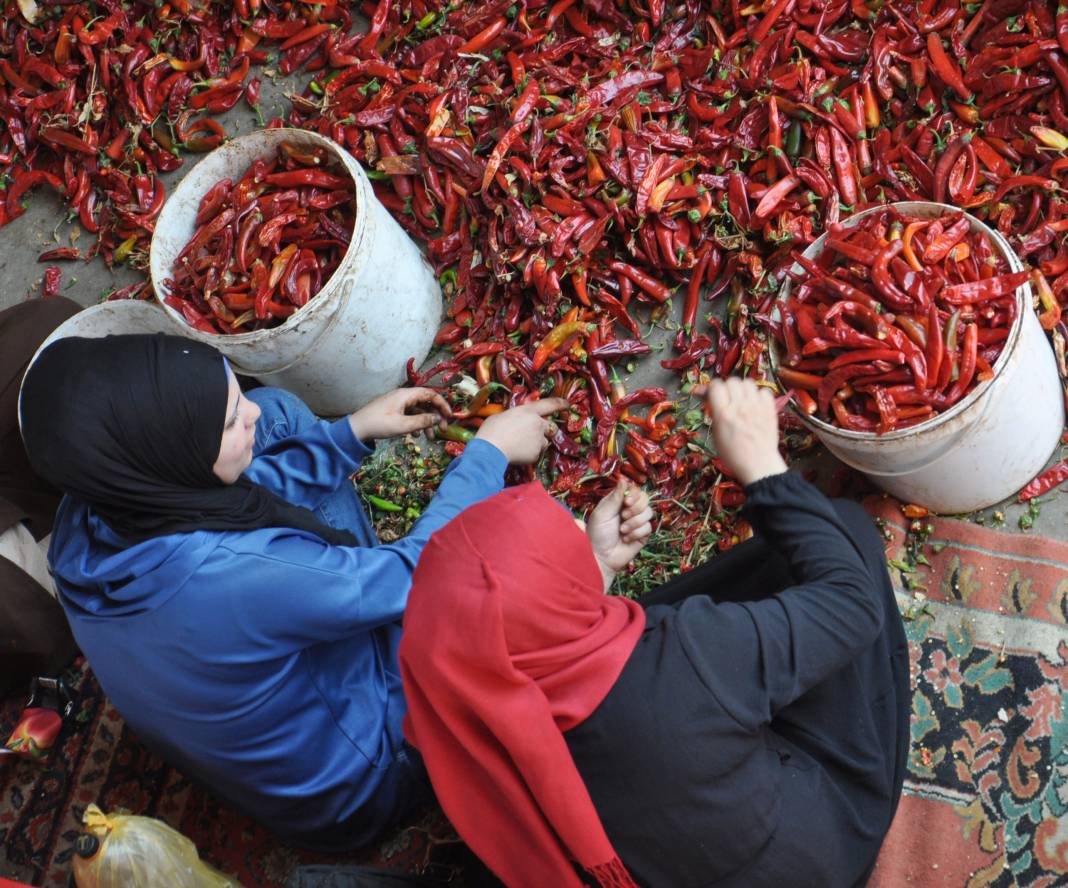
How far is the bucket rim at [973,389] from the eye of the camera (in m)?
2.38

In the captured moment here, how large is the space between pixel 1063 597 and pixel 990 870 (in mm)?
723

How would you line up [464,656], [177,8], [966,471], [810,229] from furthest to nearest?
1. [177,8]
2. [810,229]
3. [966,471]
4. [464,656]

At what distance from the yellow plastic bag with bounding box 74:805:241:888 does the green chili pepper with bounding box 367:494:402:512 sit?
120 centimetres

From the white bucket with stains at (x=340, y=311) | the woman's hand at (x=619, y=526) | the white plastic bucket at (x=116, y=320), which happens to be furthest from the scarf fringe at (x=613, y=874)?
the white plastic bucket at (x=116, y=320)

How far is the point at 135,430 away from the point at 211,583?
0.36 metres

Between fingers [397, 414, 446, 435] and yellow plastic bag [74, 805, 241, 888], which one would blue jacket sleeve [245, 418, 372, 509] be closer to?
fingers [397, 414, 446, 435]

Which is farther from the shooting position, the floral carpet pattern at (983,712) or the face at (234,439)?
the floral carpet pattern at (983,712)

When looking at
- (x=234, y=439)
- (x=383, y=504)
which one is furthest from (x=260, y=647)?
(x=383, y=504)

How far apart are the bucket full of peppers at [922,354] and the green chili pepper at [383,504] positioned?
1.35 m

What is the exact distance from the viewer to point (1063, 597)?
2.64 metres

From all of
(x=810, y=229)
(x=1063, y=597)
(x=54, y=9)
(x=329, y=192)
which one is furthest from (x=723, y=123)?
(x=54, y=9)

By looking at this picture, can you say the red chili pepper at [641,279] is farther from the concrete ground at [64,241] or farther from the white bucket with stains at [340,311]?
the concrete ground at [64,241]

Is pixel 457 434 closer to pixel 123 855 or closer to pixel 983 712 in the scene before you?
pixel 123 855

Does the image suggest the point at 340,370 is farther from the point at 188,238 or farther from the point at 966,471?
the point at 966,471
